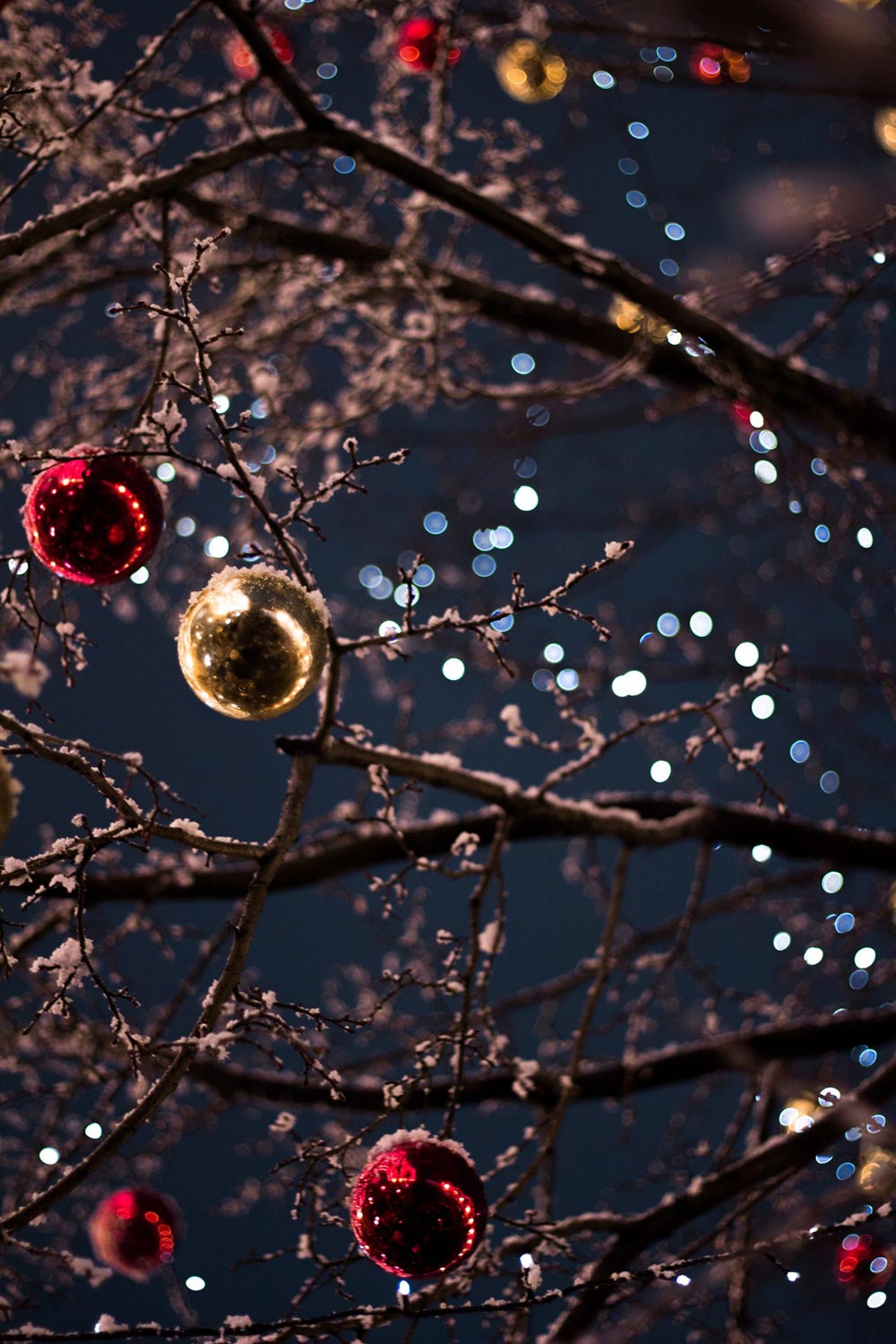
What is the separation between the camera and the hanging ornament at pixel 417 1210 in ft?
4.96

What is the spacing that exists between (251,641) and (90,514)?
0.33 meters

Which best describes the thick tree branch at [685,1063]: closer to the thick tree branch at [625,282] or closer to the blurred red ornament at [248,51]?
the thick tree branch at [625,282]

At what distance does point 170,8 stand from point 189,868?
406cm

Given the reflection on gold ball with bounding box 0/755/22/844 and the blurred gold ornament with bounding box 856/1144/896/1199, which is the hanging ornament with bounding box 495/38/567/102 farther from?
the blurred gold ornament with bounding box 856/1144/896/1199

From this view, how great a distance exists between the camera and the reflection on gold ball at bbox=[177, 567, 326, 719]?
148 centimetres

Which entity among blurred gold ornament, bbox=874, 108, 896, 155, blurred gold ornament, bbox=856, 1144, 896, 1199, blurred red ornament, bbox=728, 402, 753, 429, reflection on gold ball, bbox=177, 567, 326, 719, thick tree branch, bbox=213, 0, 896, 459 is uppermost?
blurred gold ornament, bbox=874, 108, 896, 155

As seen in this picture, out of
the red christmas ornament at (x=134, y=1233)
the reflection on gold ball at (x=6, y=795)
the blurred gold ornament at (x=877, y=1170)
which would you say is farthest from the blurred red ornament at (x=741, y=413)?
the red christmas ornament at (x=134, y=1233)

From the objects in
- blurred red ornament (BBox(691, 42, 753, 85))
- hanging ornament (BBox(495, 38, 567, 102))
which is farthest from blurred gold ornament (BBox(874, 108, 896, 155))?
hanging ornament (BBox(495, 38, 567, 102))

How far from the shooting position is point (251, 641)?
1479 millimetres

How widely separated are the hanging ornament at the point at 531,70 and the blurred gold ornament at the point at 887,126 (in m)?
1.14

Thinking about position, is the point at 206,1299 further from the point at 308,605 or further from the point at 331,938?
the point at 308,605

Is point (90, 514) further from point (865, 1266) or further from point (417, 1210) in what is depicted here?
point (865, 1266)

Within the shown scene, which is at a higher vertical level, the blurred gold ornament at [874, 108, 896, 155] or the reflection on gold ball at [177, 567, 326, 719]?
the blurred gold ornament at [874, 108, 896, 155]

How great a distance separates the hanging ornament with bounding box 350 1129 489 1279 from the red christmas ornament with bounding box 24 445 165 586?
1072mm
